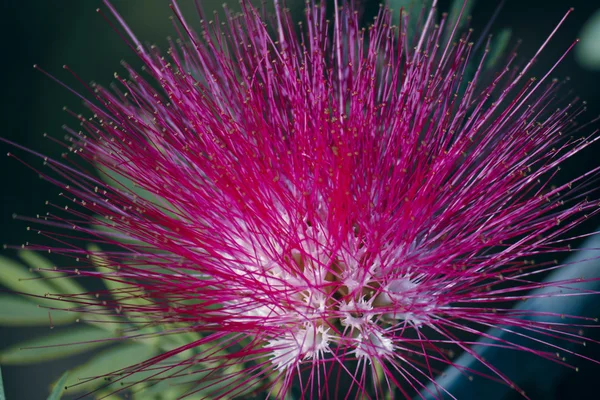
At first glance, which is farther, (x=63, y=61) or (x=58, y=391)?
(x=63, y=61)

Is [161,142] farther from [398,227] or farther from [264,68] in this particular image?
[398,227]

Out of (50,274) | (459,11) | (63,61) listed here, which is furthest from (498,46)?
(50,274)

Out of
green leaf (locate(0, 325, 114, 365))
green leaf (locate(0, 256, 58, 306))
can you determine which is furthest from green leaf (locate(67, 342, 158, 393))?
green leaf (locate(0, 256, 58, 306))

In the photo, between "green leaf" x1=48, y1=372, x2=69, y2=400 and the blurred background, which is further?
the blurred background

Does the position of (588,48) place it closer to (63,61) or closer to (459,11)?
(459,11)

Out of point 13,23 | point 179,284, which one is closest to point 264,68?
point 179,284

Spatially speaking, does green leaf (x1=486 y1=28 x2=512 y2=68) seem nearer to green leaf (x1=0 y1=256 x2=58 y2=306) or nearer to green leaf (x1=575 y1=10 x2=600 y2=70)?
green leaf (x1=575 y1=10 x2=600 y2=70)
